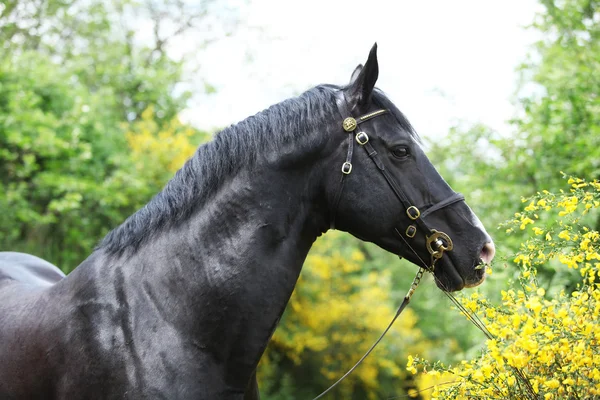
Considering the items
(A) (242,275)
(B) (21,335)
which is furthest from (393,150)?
(B) (21,335)

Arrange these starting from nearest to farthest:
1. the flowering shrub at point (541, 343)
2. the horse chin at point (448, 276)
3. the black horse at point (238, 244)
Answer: the flowering shrub at point (541, 343)
the black horse at point (238, 244)
the horse chin at point (448, 276)

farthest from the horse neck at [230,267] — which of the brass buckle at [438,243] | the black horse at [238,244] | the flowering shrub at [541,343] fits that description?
the flowering shrub at [541,343]

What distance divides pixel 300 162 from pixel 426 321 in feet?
50.7

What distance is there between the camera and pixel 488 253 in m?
2.30

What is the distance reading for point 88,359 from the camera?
223 cm

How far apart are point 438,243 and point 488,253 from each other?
0.21m

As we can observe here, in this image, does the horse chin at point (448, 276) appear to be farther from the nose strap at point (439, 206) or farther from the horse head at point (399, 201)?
the nose strap at point (439, 206)

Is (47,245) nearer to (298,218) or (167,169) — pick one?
(167,169)

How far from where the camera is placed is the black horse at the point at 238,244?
87.4 inches

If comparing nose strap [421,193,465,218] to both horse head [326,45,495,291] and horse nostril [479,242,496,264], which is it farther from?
horse nostril [479,242,496,264]

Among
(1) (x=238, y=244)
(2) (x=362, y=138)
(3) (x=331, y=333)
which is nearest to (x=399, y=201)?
(2) (x=362, y=138)

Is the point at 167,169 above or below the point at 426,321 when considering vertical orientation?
above

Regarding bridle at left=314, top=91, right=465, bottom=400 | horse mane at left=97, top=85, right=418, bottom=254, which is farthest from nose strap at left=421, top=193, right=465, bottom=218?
horse mane at left=97, top=85, right=418, bottom=254

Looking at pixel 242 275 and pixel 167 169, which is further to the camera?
pixel 167 169
